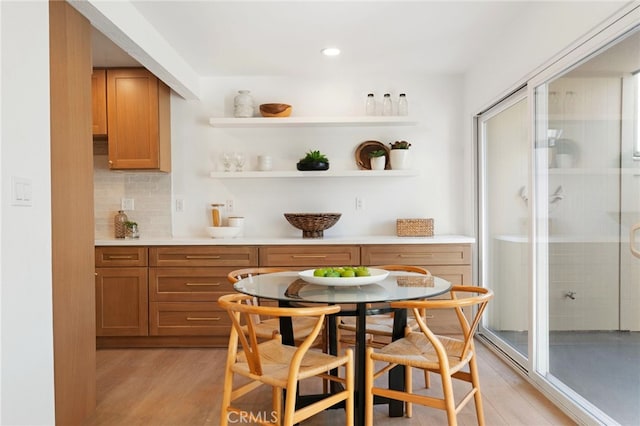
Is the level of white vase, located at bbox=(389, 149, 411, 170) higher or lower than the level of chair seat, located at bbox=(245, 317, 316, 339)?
higher

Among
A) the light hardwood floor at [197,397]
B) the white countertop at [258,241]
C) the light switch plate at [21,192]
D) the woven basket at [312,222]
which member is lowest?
the light hardwood floor at [197,397]

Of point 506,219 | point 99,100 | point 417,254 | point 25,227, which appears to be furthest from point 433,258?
point 99,100

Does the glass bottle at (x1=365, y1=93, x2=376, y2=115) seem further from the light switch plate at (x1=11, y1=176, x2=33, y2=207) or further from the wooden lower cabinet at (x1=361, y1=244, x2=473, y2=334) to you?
the light switch plate at (x1=11, y1=176, x2=33, y2=207)

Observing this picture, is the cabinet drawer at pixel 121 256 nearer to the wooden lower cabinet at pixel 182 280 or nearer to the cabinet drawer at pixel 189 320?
the wooden lower cabinet at pixel 182 280

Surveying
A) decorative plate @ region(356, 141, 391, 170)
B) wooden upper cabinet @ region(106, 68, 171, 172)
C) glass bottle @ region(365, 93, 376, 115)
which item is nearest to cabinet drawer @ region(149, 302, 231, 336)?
wooden upper cabinet @ region(106, 68, 171, 172)

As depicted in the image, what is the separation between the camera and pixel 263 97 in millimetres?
4316

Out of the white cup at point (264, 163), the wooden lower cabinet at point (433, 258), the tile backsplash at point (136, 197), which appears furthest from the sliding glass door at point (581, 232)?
the tile backsplash at point (136, 197)

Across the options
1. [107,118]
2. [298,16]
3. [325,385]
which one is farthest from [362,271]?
[107,118]

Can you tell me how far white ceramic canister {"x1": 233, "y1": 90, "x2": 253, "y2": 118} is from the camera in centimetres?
412

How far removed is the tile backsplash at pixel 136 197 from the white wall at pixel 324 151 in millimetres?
125

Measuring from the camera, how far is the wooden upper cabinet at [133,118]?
12.8ft

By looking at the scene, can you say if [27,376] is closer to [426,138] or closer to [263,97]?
[263,97]

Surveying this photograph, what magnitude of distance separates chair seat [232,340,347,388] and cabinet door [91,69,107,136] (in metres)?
2.72

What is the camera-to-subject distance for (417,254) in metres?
3.79
